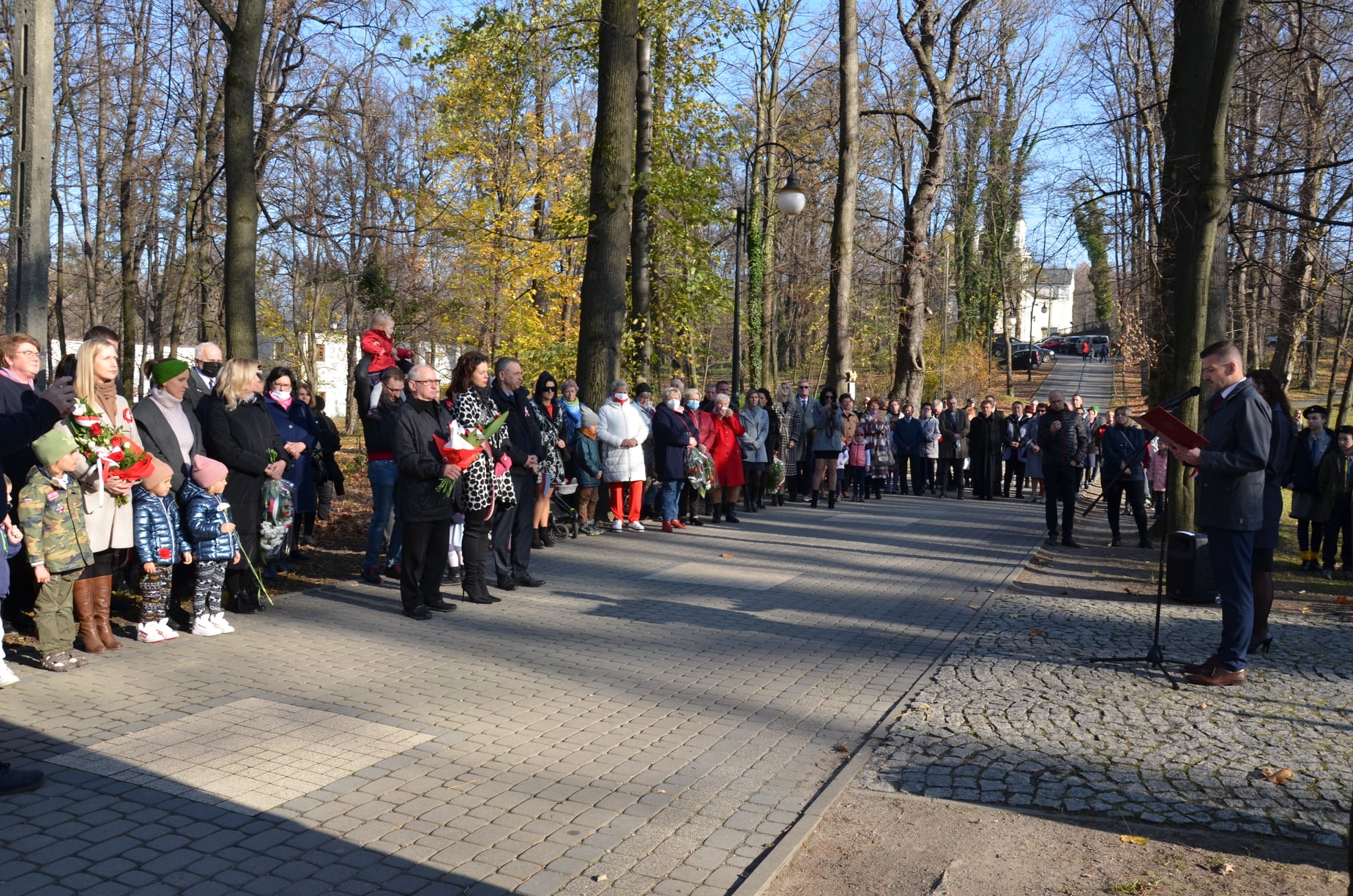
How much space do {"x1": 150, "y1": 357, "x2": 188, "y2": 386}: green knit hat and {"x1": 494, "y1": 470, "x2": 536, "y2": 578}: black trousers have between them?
3.10m

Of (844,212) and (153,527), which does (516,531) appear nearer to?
(153,527)

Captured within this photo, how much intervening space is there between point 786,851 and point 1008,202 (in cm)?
4505

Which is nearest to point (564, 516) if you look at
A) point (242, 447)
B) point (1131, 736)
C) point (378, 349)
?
point (378, 349)

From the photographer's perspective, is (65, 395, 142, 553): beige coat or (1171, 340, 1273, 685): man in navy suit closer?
(65, 395, 142, 553): beige coat

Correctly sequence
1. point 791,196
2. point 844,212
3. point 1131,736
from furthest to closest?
1. point 844,212
2. point 791,196
3. point 1131,736

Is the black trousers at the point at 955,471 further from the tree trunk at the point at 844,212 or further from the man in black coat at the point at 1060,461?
the man in black coat at the point at 1060,461

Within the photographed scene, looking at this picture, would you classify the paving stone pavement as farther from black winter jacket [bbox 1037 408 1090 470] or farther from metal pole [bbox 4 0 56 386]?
black winter jacket [bbox 1037 408 1090 470]

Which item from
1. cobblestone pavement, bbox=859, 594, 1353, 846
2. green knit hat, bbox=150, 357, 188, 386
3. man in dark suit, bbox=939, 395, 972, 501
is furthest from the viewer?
man in dark suit, bbox=939, 395, 972, 501

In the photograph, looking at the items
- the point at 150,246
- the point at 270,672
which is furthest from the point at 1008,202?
the point at 270,672

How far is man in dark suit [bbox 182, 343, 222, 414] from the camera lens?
1027 centimetres

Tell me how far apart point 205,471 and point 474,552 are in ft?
8.20

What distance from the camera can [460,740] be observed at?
6.06 meters

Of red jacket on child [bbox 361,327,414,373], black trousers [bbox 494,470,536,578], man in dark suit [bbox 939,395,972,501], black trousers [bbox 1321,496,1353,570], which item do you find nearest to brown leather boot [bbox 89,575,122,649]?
black trousers [bbox 494,470,536,578]

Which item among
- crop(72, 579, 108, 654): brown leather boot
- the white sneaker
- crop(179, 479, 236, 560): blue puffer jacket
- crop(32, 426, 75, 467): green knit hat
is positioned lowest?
the white sneaker
